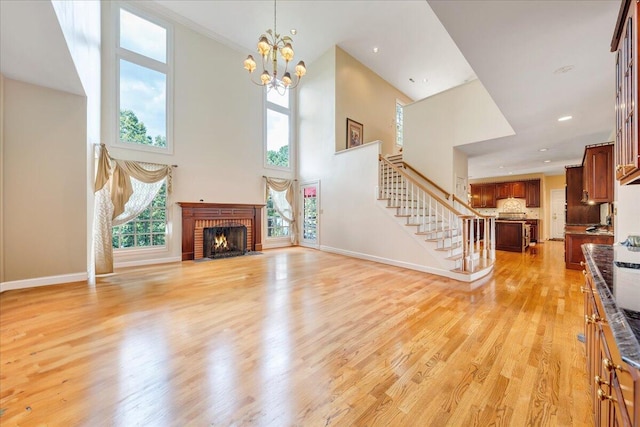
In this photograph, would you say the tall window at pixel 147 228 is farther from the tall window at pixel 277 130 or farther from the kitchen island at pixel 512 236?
the kitchen island at pixel 512 236

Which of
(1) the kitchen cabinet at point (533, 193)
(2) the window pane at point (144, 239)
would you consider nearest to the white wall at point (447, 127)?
(2) the window pane at point (144, 239)

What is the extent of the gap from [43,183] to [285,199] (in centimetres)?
504

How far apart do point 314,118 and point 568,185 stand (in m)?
6.71

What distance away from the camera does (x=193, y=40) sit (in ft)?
19.4

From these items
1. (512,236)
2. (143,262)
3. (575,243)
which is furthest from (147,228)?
(512,236)

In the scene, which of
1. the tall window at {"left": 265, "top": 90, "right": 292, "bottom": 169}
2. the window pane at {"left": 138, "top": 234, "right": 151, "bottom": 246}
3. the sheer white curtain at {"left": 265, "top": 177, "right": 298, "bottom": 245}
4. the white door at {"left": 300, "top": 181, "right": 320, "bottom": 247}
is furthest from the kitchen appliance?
the window pane at {"left": 138, "top": 234, "right": 151, "bottom": 246}

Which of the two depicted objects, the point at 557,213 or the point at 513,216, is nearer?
the point at 557,213

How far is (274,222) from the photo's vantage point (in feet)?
24.6

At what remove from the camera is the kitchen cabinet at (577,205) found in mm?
5504

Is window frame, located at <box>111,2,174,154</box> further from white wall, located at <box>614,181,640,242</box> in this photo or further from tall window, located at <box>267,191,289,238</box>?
white wall, located at <box>614,181,640,242</box>

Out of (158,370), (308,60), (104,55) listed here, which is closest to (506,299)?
(158,370)

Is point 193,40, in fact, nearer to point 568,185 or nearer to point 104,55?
point 104,55

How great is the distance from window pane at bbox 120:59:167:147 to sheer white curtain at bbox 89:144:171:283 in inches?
26.1

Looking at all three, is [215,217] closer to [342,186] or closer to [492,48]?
[342,186]
